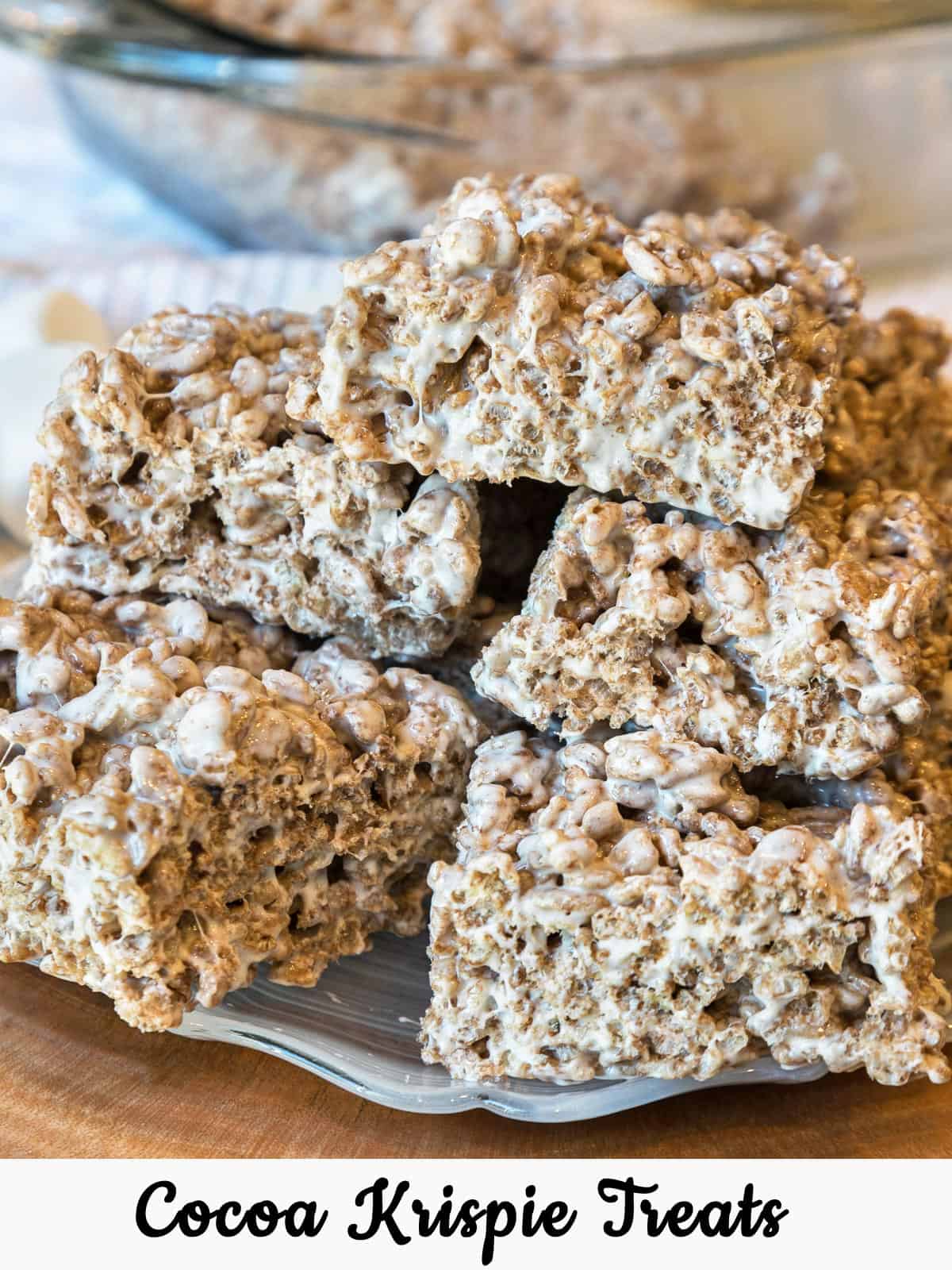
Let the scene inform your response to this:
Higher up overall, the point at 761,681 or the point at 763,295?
the point at 763,295

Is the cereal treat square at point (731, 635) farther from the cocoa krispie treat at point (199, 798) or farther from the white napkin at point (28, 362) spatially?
the white napkin at point (28, 362)

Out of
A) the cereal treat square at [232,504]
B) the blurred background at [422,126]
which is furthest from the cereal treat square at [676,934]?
the blurred background at [422,126]

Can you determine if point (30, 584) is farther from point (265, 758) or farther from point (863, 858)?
point (863, 858)

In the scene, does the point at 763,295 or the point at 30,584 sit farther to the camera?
the point at 30,584

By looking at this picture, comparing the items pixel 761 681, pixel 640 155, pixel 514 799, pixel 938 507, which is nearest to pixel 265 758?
pixel 514 799

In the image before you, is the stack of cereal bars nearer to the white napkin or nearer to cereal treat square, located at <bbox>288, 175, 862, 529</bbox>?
cereal treat square, located at <bbox>288, 175, 862, 529</bbox>

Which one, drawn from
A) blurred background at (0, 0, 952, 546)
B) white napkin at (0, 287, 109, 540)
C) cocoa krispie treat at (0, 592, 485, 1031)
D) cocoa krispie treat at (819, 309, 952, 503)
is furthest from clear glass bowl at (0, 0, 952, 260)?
cocoa krispie treat at (0, 592, 485, 1031)
